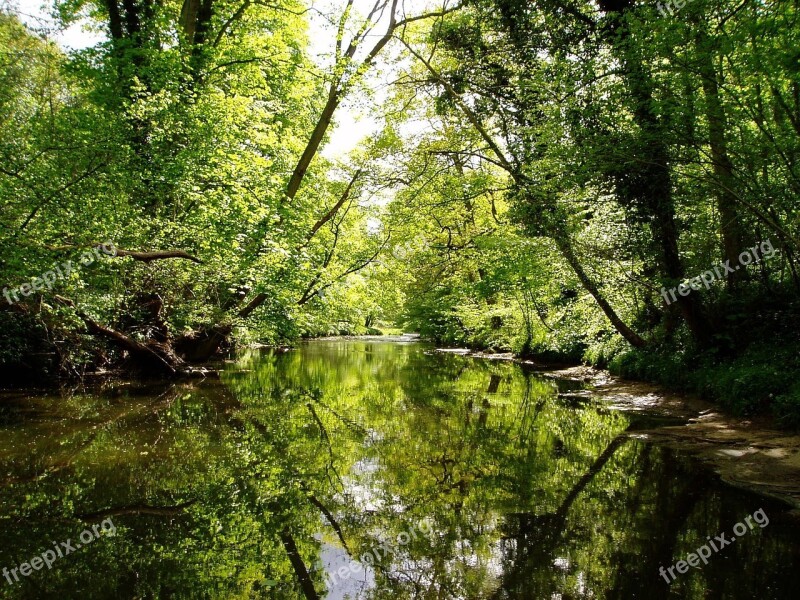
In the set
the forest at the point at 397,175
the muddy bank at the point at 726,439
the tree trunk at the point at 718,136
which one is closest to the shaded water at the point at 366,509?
the muddy bank at the point at 726,439

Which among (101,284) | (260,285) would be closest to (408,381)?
(260,285)

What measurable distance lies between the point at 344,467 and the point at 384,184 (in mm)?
12023

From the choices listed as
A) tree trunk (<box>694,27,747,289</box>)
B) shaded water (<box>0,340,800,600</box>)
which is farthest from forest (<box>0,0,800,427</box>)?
shaded water (<box>0,340,800,600</box>)

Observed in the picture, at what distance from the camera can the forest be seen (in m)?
8.15

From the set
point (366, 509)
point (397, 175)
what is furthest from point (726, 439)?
point (397, 175)

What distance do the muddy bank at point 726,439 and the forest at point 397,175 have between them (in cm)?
42

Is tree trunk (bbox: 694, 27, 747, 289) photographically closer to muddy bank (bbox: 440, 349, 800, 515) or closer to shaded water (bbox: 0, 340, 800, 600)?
muddy bank (bbox: 440, 349, 800, 515)

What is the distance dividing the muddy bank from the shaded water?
0.38m

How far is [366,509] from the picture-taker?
17.1 ft

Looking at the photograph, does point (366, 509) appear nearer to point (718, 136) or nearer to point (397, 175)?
point (718, 136)

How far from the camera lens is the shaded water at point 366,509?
151 inches

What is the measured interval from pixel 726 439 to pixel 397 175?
39.9 ft

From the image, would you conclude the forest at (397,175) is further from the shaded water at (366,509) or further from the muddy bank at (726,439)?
the shaded water at (366,509)

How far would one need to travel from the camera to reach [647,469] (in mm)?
6578
